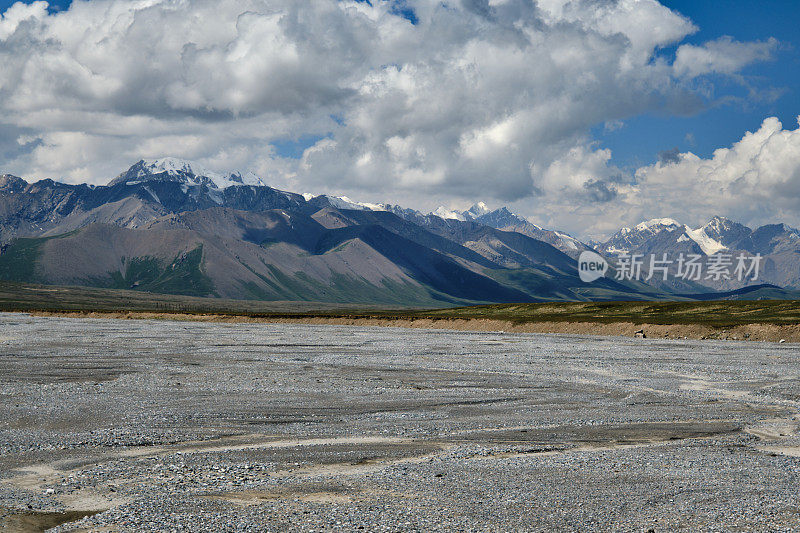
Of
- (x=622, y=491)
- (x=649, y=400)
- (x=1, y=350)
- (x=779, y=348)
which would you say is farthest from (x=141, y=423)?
(x=779, y=348)

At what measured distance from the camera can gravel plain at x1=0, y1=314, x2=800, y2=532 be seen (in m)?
→ 14.1

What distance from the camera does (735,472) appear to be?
1811 cm

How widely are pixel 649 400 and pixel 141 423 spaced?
78.0 ft

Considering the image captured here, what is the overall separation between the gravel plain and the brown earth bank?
5218 cm

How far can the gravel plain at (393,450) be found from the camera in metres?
14.1

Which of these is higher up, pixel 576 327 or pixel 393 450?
pixel 393 450

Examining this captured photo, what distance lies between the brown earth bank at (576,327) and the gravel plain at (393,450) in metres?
52.2

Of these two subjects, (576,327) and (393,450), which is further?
(576,327)

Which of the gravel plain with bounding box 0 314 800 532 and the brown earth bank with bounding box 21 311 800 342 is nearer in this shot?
the gravel plain with bounding box 0 314 800 532

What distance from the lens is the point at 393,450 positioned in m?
20.5

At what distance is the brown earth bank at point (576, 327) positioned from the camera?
8856 cm

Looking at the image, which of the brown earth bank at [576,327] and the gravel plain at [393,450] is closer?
the gravel plain at [393,450]

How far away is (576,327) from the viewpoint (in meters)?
110

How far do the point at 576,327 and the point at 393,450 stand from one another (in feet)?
309
